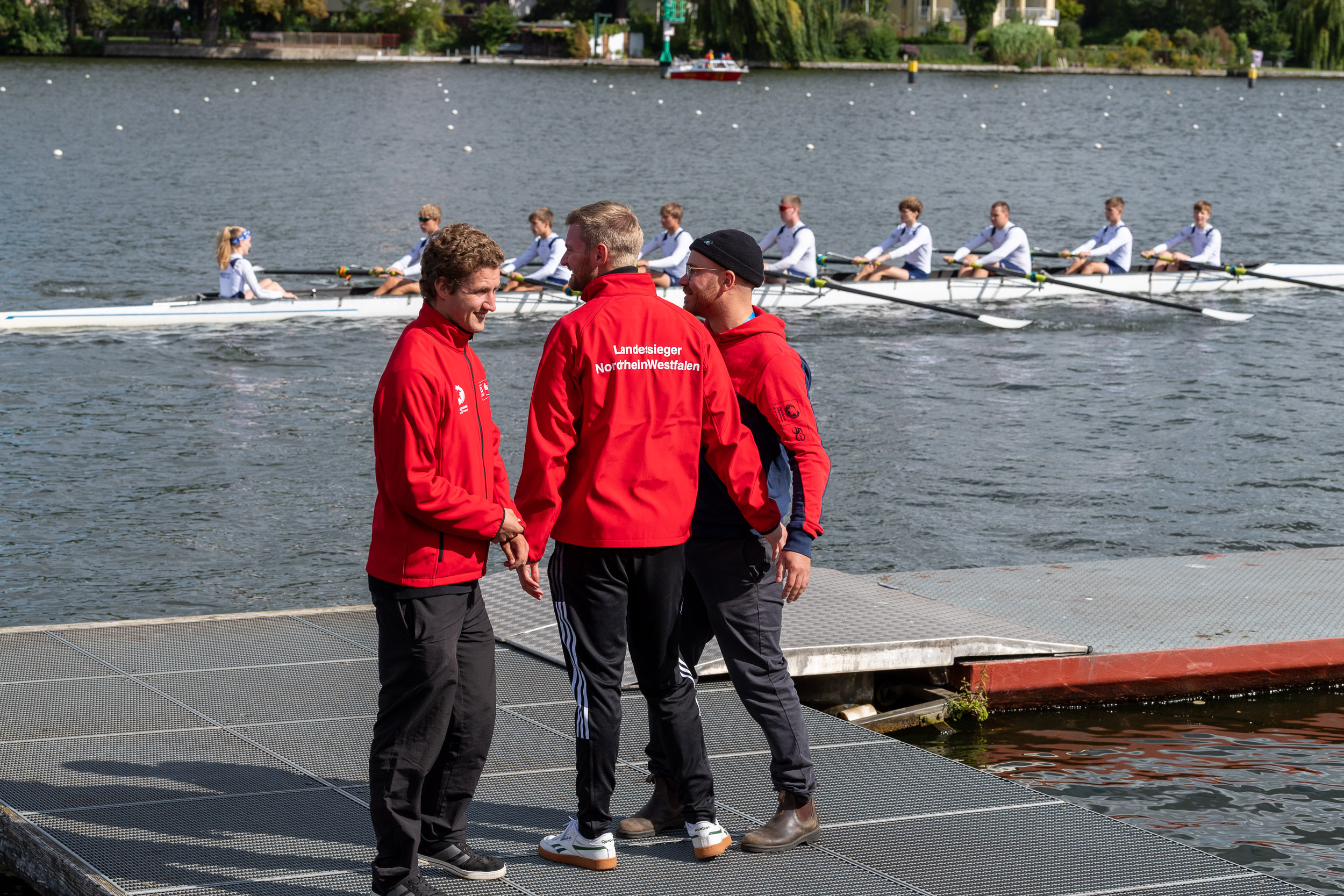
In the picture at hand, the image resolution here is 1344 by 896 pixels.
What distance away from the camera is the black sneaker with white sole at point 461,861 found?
13.9ft

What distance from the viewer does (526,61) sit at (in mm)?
98438

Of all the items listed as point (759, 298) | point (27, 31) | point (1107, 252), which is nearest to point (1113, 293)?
point (1107, 252)

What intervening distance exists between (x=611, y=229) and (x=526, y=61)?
9805 cm

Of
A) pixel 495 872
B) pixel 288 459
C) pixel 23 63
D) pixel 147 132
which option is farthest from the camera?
pixel 23 63

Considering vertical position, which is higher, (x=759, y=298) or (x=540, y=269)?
(x=540, y=269)

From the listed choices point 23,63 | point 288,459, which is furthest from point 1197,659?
point 23,63

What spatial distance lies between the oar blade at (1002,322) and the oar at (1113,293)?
66 centimetres

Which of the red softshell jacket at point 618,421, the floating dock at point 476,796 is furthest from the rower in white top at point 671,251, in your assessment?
the red softshell jacket at point 618,421

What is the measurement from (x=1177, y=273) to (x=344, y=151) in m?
29.7

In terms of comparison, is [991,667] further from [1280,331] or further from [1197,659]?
[1280,331]

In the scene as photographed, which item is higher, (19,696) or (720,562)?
(720,562)

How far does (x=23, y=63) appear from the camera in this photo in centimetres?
8062

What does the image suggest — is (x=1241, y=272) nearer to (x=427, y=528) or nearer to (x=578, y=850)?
(x=578, y=850)

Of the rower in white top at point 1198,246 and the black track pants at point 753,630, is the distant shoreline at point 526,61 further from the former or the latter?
the black track pants at point 753,630
